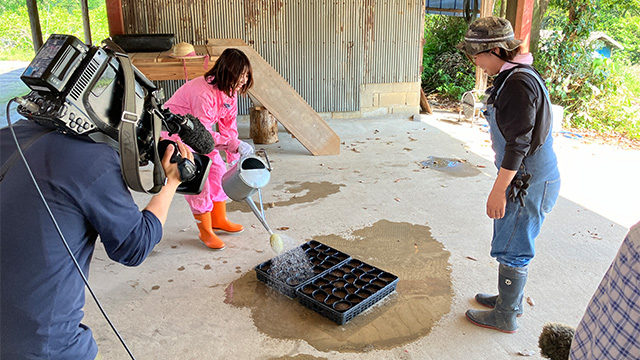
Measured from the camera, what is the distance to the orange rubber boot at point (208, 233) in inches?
154

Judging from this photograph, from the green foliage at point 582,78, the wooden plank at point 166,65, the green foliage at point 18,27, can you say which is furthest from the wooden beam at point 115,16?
the green foliage at point 582,78

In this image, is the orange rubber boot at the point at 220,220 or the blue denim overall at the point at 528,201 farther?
the orange rubber boot at the point at 220,220

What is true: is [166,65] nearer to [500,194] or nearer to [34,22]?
[34,22]

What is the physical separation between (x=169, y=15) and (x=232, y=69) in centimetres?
498

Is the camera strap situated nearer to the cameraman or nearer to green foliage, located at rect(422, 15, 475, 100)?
the cameraman

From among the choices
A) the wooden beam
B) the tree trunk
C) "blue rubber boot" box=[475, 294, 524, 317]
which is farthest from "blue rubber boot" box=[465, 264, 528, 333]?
the tree trunk

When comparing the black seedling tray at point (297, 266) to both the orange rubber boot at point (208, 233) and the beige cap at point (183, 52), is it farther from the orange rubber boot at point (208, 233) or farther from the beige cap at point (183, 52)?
the beige cap at point (183, 52)

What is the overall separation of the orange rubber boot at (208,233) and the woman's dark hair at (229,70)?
40.6 inches

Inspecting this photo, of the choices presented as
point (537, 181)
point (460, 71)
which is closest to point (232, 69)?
point (537, 181)

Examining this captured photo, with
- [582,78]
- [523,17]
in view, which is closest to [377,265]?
[523,17]

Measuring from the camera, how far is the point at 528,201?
2588mm

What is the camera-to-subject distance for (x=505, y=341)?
2.80 metres

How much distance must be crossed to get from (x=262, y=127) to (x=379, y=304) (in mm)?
4532

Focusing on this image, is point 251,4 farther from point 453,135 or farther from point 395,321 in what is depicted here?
point 395,321
